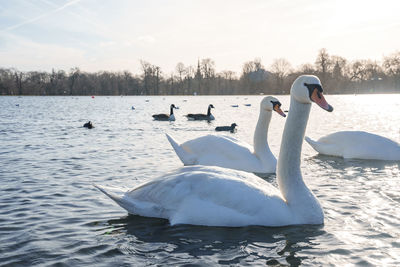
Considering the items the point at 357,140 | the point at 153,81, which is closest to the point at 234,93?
the point at 153,81

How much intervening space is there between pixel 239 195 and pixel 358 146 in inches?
252

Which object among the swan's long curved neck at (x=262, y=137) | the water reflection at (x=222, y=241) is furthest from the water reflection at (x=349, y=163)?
the water reflection at (x=222, y=241)

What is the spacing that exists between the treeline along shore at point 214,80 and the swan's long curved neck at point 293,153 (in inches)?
4528

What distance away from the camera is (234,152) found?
7.80m

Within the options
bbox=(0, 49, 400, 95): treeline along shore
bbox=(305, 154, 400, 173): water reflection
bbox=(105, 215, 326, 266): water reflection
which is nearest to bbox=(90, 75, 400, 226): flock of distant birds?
bbox=(105, 215, 326, 266): water reflection

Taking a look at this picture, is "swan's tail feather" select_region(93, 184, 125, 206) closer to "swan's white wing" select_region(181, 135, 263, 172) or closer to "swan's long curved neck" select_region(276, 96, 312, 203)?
"swan's long curved neck" select_region(276, 96, 312, 203)

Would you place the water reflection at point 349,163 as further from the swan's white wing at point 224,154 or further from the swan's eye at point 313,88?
the swan's eye at point 313,88

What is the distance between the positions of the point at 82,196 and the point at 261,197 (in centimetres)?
324

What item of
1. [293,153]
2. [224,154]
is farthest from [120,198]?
[224,154]

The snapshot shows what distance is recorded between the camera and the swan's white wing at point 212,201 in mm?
4505

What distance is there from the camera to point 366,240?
448 centimetres

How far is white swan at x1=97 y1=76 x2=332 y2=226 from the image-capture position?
451 cm

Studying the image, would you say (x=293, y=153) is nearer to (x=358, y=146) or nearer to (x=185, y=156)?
(x=185, y=156)

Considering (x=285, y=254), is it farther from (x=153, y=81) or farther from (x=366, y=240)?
(x=153, y=81)
